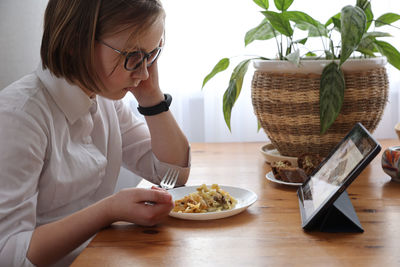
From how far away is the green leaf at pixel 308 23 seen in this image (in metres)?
1.26

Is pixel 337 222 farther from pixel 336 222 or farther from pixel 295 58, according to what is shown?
pixel 295 58

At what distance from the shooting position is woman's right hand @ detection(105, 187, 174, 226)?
2.76 ft

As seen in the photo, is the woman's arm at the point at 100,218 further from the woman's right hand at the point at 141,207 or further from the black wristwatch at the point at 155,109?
the black wristwatch at the point at 155,109

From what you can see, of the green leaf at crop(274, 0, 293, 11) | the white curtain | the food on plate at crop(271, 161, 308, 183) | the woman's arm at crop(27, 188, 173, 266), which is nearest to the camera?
the woman's arm at crop(27, 188, 173, 266)

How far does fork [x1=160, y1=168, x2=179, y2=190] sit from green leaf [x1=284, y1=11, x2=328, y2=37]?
1.65 feet

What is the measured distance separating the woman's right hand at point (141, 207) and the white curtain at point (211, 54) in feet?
5.10

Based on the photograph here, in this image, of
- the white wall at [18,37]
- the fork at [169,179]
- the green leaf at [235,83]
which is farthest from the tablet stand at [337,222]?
the white wall at [18,37]

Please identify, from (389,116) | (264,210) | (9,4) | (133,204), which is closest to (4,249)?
(133,204)

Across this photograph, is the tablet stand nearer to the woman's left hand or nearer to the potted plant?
the potted plant

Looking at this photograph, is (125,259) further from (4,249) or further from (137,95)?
(137,95)

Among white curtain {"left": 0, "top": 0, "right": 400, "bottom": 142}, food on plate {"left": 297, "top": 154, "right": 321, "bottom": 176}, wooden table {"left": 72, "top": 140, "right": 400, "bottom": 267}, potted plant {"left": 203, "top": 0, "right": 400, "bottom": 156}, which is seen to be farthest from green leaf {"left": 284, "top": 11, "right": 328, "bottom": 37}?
white curtain {"left": 0, "top": 0, "right": 400, "bottom": 142}

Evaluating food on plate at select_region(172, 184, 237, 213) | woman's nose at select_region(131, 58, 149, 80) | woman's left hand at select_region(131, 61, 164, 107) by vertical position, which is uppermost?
woman's nose at select_region(131, 58, 149, 80)

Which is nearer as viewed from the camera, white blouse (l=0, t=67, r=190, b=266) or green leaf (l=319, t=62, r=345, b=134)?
white blouse (l=0, t=67, r=190, b=266)

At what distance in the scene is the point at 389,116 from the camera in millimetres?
2420
